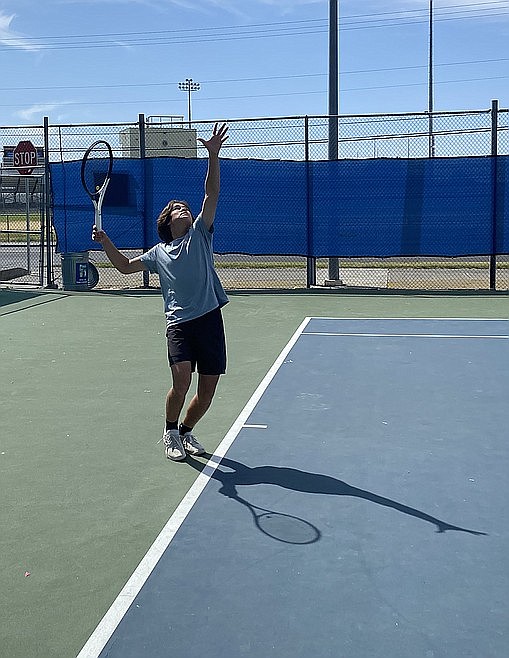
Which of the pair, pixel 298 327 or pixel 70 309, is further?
pixel 70 309

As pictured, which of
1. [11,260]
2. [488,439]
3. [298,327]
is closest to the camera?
[488,439]

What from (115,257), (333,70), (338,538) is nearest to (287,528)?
(338,538)

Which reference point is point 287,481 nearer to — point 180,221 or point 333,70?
point 180,221

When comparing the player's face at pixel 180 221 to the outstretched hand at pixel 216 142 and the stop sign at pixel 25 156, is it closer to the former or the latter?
the outstretched hand at pixel 216 142

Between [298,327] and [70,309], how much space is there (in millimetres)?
3780

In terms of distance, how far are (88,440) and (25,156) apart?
11.8 meters

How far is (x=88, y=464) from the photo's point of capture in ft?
18.7

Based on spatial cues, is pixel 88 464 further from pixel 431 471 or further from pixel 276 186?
pixel 276 186

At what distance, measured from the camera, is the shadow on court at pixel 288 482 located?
487 centimetres

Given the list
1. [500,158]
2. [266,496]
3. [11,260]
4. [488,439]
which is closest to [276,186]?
[500,158]

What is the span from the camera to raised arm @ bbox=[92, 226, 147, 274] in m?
5.43

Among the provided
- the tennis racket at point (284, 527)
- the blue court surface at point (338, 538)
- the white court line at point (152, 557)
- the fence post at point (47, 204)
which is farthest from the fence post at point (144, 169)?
the tennis racket at point (284, 527)

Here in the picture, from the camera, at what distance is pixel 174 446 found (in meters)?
5.77

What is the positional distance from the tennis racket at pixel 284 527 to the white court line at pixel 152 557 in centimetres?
39
